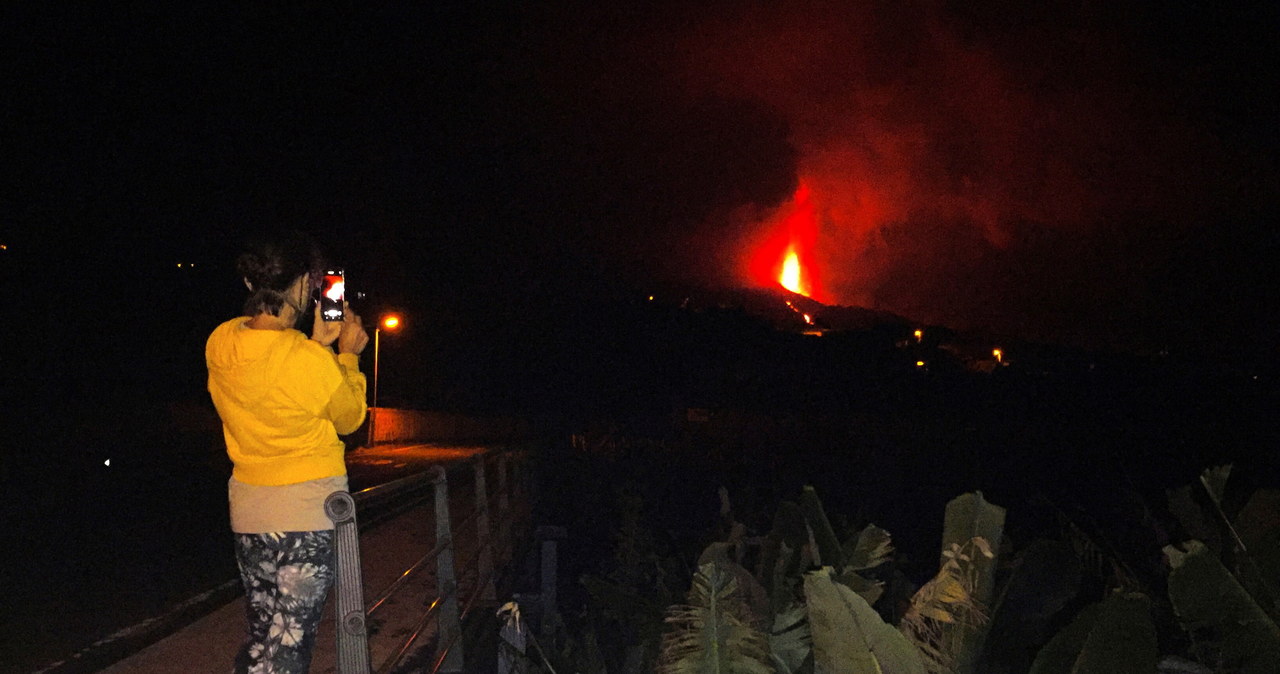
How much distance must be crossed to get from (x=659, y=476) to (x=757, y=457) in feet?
30.1

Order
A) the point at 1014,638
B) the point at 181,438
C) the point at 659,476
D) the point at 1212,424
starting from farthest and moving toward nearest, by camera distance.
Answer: the point at 1212,424 → the point at 181,438 → the point at 659,476 → the point at 1014,638

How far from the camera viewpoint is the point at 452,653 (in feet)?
17.0

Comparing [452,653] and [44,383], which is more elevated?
[44,383]

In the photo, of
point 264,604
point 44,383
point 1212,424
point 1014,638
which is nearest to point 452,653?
point 264,604

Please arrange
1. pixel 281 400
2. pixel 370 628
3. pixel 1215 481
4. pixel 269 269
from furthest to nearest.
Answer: pixel 370 628
pixel 1215 481
pixel 269 269
pixel 281 400

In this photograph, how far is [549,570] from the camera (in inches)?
428

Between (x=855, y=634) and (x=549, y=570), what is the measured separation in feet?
28.2

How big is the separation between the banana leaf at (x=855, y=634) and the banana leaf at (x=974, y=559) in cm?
55

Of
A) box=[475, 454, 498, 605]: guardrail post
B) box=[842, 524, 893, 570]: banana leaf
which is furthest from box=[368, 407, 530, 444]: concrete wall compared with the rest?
box=[842, 524, 893, 570]: banana leaf

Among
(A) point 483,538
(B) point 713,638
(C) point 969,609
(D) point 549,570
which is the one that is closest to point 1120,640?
(C) point 969,609

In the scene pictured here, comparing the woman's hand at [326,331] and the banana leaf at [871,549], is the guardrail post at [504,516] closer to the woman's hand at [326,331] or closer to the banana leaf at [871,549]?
the banana leaf at [871,549]

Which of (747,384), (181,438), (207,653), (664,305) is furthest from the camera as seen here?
(664,305)

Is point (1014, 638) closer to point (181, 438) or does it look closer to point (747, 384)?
point (181, 438)

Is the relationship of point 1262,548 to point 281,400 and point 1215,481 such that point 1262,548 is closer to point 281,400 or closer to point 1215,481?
point 1215,481
